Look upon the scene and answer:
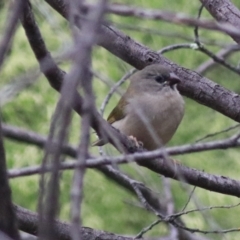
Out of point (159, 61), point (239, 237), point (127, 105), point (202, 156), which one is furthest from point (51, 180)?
point (202, 156)

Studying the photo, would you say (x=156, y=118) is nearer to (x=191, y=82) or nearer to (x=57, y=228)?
(x=191, y=82)

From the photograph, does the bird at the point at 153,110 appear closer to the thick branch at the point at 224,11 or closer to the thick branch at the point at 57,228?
the thick branch at the point at 224,11

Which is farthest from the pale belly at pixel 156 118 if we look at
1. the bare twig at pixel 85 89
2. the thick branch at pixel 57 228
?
the bare twig at pixel 85 89

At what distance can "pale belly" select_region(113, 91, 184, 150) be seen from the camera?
4484mm

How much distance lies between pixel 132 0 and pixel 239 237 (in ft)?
7.14

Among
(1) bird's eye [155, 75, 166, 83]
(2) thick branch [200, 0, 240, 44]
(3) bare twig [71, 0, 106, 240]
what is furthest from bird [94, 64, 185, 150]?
(3) bare twig [71, 0, 106, 240]

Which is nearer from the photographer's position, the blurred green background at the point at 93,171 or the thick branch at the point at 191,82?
the thick branch at the point at 191,82

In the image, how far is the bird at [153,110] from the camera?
448cm

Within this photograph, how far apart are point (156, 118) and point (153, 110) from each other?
78 millimetres

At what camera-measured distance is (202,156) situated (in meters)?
6.61

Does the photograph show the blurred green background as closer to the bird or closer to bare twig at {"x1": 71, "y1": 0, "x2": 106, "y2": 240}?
the bird

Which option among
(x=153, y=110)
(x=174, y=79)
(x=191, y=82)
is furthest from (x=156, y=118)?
(x=191, y=82)

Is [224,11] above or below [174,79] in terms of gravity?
above

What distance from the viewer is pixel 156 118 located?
455 centimetres
